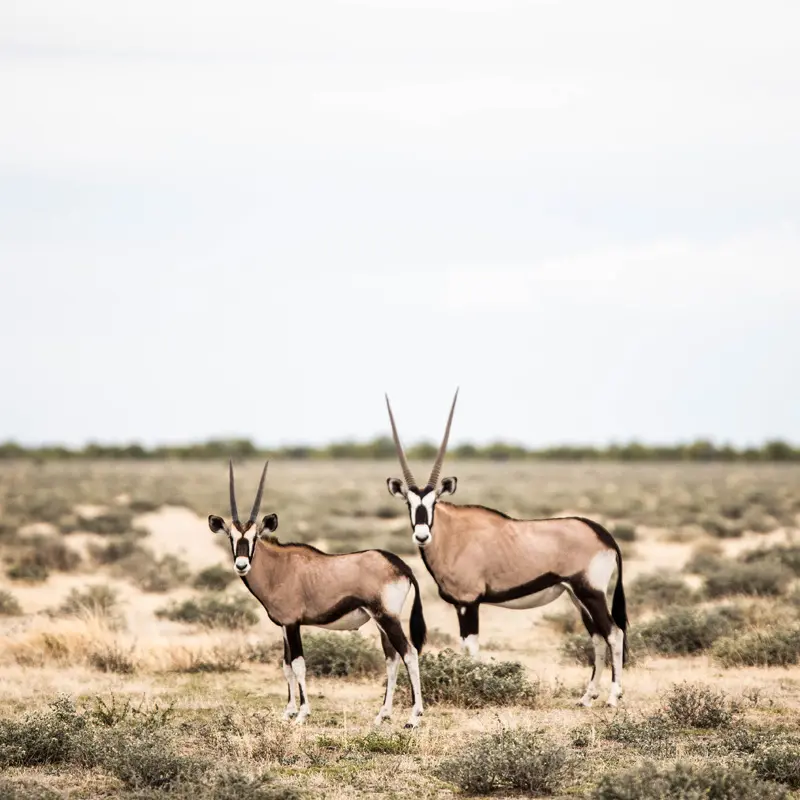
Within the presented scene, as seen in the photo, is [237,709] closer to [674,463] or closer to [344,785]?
[344,785]

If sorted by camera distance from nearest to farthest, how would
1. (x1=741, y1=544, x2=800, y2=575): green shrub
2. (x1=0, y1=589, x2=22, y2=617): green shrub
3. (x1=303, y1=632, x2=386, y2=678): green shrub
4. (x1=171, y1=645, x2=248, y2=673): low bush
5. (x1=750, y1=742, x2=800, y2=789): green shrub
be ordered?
(x1=750, y1=742, x2=800, y2=789): green shrub
(x1=303, y1=632, x2=386, y2=678): green shrub
(x1=171, y1=645, x2=248, y2=673): low bush
(x1=0, y1=589, x2=22, y2=617): green shrub
(x1=741, y1=544, x2=800, y2=575): green shrub

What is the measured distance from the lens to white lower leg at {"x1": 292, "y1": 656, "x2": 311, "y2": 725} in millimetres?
10711

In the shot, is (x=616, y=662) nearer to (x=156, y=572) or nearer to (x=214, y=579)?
(x=214, y=579)

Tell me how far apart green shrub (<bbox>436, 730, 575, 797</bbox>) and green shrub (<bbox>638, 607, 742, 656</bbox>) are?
6.22 m

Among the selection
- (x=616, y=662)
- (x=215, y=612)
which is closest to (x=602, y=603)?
(x=616, y=662)

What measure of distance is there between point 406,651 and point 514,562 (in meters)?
1.50

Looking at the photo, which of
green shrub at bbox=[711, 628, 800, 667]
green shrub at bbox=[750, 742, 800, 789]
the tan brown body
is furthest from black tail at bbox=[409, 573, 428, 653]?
green shrub at bbox=[711, 628, 800, 667]

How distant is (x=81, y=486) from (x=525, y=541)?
43043 mm

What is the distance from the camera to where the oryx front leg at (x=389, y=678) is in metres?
10.7

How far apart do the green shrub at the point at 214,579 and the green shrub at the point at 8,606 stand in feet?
13.1

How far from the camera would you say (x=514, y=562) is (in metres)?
11.6

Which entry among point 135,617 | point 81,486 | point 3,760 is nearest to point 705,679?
point 3,760

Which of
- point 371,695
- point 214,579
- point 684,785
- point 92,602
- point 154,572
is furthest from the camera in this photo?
point 154,572

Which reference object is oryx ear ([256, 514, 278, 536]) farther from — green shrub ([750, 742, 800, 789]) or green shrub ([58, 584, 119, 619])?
green shrub ([58, 584, 119, 619])
